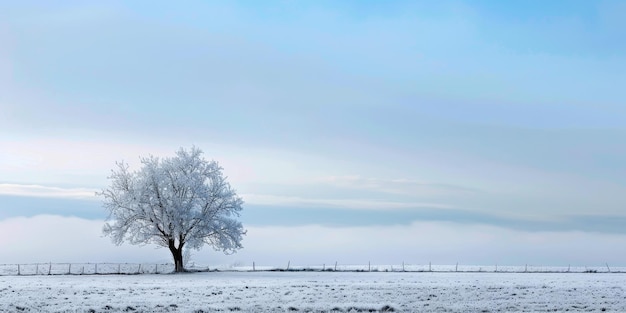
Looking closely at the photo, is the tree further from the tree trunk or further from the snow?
the snow

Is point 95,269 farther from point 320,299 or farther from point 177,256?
point 320,299

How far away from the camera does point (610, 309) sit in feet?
115

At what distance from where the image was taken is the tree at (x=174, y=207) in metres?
79.3

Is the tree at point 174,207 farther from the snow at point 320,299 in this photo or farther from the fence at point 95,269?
the snow at point 320,299

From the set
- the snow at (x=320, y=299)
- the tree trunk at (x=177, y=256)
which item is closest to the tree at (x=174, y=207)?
the tree trunk at (x=177, y=256)

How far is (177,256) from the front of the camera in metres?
Result: 79.9

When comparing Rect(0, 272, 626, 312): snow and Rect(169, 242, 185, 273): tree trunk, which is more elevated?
Rect(169, 242, 185, 273): tree trunk

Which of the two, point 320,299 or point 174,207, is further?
point 174,207

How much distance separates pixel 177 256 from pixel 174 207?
5.32 meters

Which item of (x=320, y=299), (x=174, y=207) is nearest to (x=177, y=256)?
(x=174, y=207)

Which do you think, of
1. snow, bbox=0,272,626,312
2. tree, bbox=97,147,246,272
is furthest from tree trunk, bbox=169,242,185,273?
snow, bbox=0,272,626,312

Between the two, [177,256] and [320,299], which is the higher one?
[177,256]

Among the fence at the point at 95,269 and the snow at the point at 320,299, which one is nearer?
the snow at the point at 320,299

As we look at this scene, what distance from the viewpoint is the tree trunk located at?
79031mm
